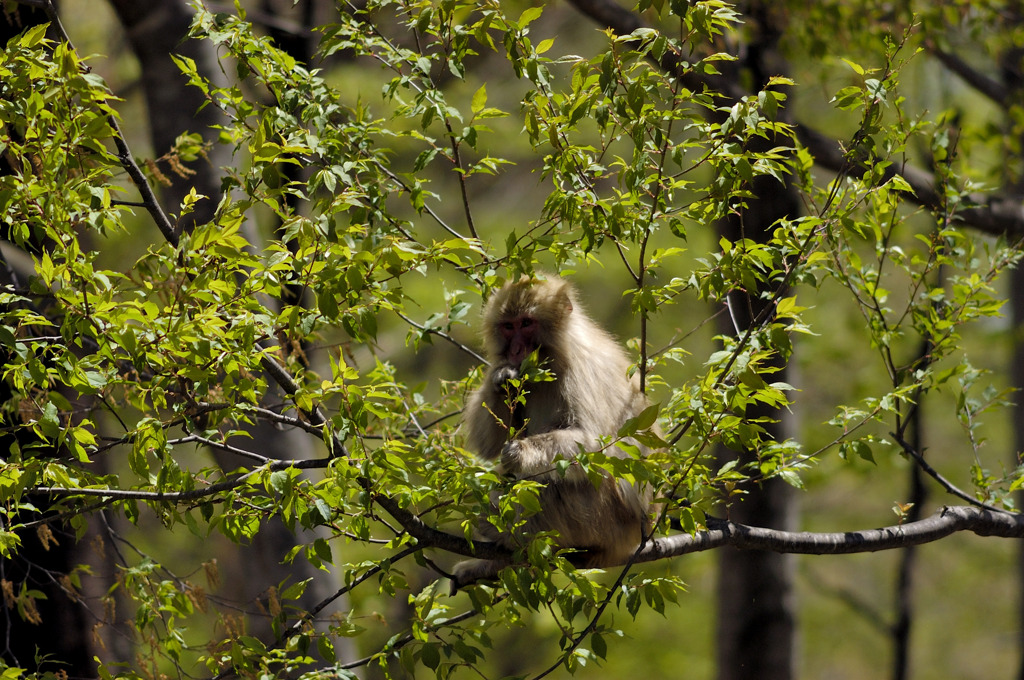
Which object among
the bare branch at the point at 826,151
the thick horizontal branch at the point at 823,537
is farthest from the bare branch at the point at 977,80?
the thick horizontal branch at the point at 823,537

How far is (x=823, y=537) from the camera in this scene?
14.1 feet

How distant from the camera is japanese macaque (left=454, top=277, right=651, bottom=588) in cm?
463

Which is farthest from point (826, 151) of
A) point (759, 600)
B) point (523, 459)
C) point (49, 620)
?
point (49, 620)

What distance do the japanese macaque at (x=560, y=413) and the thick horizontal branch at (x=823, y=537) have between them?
1.55 feet

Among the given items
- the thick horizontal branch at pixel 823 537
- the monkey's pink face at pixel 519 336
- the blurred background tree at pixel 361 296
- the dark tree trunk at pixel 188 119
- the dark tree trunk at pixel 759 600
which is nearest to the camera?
the blurred background tree at pixel 361 296

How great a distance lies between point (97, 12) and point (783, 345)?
1622 cm

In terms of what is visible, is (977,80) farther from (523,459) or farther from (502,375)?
(523,459)

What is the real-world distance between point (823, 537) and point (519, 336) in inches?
75.0

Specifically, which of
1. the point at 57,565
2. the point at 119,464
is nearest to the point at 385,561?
the point at 57,565

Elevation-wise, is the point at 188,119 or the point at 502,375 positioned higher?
the point at 188,119

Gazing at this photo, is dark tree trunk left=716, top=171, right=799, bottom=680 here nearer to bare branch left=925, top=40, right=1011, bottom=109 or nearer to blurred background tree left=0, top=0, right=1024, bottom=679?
blurred background tree left=0, top=0, right=1024, bottom=679

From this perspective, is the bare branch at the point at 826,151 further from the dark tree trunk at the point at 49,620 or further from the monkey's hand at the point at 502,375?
the dark tree trunk at the point at 49,620

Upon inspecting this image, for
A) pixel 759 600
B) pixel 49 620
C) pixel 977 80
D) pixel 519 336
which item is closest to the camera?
pixel 519 336

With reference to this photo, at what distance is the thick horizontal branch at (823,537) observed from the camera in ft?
13.3
